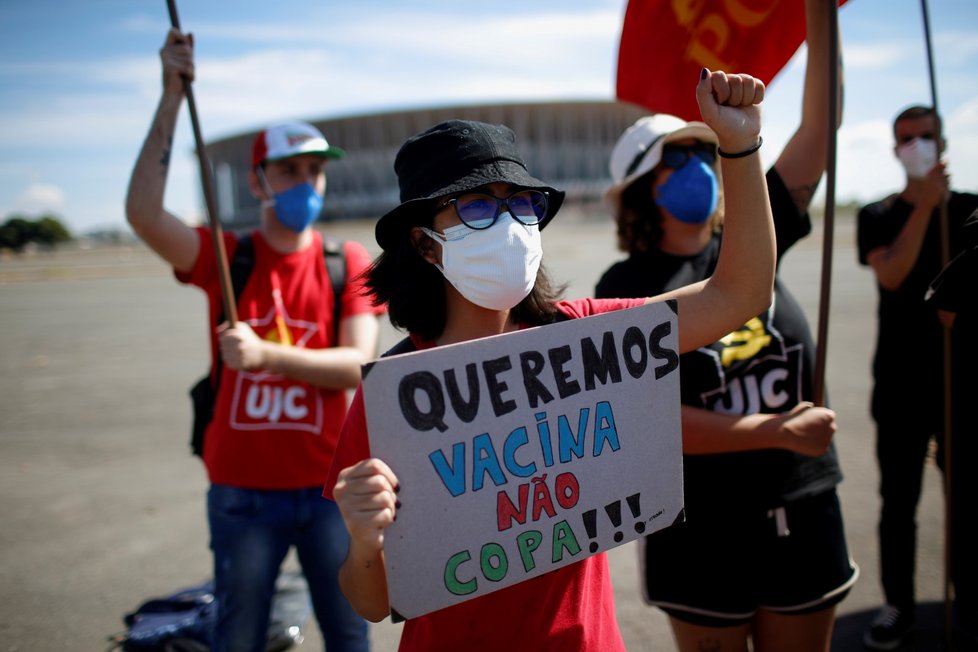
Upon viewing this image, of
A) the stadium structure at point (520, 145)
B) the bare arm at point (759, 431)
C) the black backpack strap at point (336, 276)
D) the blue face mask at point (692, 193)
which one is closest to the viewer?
the bare arm at point (759, 431)

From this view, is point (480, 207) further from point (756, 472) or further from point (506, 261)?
point (756, 472)

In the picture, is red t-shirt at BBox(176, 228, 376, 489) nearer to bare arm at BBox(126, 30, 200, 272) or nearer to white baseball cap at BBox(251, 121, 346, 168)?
bare arm at BBox(126, 30, 200, 272)

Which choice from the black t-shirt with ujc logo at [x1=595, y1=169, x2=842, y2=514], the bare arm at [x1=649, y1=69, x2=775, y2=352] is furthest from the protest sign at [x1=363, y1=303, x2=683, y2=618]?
the black t-shirt with ujc logo at [x1=595, y1=169, x2=842, y2=514]

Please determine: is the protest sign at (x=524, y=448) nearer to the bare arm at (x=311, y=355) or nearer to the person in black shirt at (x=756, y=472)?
the person in black shirt at (x=756, y=472)

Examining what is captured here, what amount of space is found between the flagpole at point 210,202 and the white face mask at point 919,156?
2938mm

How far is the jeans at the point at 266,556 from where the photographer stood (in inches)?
96.3

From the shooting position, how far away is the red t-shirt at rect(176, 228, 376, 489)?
257cm

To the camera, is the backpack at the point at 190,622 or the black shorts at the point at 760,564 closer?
the black shorts at the point at 760,564

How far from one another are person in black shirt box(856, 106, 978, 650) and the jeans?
239cm

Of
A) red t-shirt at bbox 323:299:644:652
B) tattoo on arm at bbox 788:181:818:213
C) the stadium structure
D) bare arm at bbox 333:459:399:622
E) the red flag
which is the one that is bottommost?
Answer: red t-shirt at bbox 323:299:644:652

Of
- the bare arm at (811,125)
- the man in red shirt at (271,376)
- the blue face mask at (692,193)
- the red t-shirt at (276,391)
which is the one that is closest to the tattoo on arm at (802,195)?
the bare arm at (811,125)

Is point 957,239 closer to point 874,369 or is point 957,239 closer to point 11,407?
point 874,369

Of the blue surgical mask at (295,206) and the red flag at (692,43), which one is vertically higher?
the red flag at (692,43)

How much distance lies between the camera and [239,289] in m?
2.72
